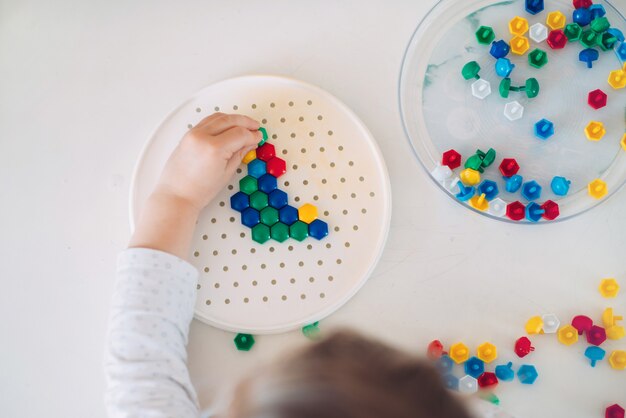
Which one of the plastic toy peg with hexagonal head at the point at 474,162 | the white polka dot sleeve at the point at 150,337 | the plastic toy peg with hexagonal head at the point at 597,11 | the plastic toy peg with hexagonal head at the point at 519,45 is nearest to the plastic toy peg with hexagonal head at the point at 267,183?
the white polka dot sleeve at the point at 150,337

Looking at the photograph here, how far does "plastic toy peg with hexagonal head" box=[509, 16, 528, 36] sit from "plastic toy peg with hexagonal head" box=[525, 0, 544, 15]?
0.07 ft

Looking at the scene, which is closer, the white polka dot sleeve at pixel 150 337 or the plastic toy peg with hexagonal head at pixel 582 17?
the white polka dot sleeve at pixel 150 337

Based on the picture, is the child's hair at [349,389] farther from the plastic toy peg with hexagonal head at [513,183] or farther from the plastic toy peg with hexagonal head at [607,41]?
the plastic toy peg with hexagonal head at [607,41]

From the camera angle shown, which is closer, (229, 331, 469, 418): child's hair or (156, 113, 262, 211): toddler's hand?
(229, 331, 469, 418): child's hair

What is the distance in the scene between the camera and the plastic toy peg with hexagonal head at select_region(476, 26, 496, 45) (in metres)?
0.73

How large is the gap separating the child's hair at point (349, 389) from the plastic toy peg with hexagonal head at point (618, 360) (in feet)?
0.75

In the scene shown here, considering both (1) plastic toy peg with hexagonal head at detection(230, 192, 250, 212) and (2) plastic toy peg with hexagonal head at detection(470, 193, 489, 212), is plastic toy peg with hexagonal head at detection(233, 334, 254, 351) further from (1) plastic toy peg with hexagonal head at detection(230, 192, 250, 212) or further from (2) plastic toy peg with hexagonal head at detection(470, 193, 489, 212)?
(2) plastic toy peg with hexagonal head at detection(470, 193, 489, 212)

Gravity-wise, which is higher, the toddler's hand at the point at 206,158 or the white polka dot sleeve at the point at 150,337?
the toddler's hand at the point at 206,158

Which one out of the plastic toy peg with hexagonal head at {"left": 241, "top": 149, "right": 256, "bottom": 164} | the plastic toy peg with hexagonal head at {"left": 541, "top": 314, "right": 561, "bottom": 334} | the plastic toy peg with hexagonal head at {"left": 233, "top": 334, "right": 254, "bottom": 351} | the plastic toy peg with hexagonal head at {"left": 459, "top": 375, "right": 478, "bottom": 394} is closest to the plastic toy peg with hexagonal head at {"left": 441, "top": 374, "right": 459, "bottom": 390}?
the plastic toy peg with hexagonal head at {"left": 459, "top": 375, "right": 478, "bottom": 394}

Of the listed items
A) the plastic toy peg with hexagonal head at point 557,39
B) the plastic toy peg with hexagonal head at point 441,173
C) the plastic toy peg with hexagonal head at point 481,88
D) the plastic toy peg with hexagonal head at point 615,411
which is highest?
the plastic toy peg with hexagonal head at point 557,39

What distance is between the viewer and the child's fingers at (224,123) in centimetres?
68

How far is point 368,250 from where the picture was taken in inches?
27.3

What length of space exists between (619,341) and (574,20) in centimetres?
38

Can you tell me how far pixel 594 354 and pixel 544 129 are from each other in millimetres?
261
